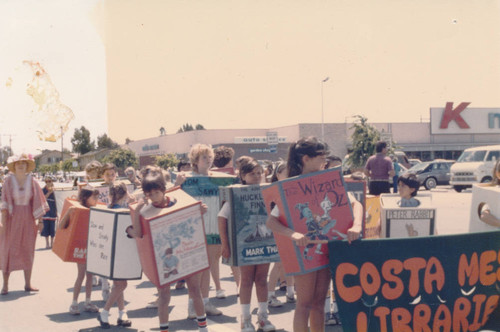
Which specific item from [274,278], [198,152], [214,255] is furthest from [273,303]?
[198,152]

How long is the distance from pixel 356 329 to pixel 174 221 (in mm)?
1746

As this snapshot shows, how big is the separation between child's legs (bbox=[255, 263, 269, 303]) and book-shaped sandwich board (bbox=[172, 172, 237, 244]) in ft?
3.66

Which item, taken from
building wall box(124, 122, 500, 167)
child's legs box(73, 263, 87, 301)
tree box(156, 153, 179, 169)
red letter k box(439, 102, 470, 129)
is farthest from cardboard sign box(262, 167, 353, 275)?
tree box(156, 153, 179, 169)

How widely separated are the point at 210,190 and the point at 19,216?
3181mm

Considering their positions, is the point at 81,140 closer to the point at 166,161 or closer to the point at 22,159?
the point at 166,161

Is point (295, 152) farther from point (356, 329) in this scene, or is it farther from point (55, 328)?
point (55, 328)

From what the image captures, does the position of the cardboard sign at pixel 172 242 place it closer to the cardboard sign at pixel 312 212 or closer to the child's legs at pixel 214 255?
the cardboard sign at pixel 312 212

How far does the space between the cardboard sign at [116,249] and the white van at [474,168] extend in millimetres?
22337

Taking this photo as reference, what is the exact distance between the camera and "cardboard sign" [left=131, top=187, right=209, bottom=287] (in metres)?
4.62

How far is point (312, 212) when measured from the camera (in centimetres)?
386

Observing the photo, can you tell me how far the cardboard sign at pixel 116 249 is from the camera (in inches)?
219

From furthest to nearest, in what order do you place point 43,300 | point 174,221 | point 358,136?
point 358,136 → point 43,300 → point 174,221

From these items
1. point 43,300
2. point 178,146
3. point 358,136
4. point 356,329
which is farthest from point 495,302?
point 178,146

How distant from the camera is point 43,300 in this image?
7047mm
